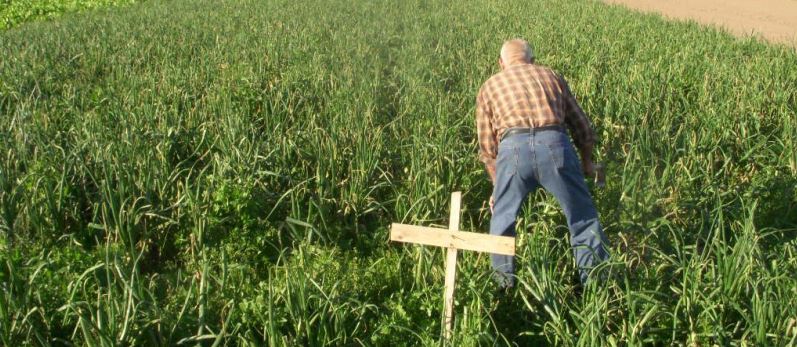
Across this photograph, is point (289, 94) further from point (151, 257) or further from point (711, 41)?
point (711, 41)

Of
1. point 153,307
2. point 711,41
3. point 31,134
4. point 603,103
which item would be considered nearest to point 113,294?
point 153,307

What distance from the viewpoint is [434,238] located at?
8.79 ft

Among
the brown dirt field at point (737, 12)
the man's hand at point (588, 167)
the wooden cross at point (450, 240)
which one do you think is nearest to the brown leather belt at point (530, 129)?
the man's hand at point (588, 167)

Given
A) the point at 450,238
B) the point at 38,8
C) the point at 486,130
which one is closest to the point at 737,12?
the point at 38,8

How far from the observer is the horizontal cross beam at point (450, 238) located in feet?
8.55

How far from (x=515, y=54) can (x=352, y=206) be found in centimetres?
123

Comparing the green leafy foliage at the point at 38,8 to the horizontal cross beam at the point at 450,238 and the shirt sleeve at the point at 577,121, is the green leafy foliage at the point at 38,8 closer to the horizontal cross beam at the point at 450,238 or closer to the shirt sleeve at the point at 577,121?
the shirt sleeve at the point at 577,121

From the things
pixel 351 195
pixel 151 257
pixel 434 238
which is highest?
pixel 434 238

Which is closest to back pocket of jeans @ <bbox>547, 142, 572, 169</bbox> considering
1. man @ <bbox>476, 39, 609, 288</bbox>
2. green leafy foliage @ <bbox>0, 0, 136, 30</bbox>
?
man @ <bbox>476, 39, 609, 288</bbox>

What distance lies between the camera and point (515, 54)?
11.2 ft

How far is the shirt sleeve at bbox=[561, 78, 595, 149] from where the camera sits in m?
3.36

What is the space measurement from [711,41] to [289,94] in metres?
6.38

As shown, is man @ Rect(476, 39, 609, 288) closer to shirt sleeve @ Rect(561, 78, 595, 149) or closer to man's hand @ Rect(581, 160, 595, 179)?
shirt sleeve @ Rect(561, 78, 595, 149)

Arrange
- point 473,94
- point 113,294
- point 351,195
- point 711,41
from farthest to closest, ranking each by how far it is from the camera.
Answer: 1. point 711,41
2. point 473,94
3. point 351,195
4. point 113,294
